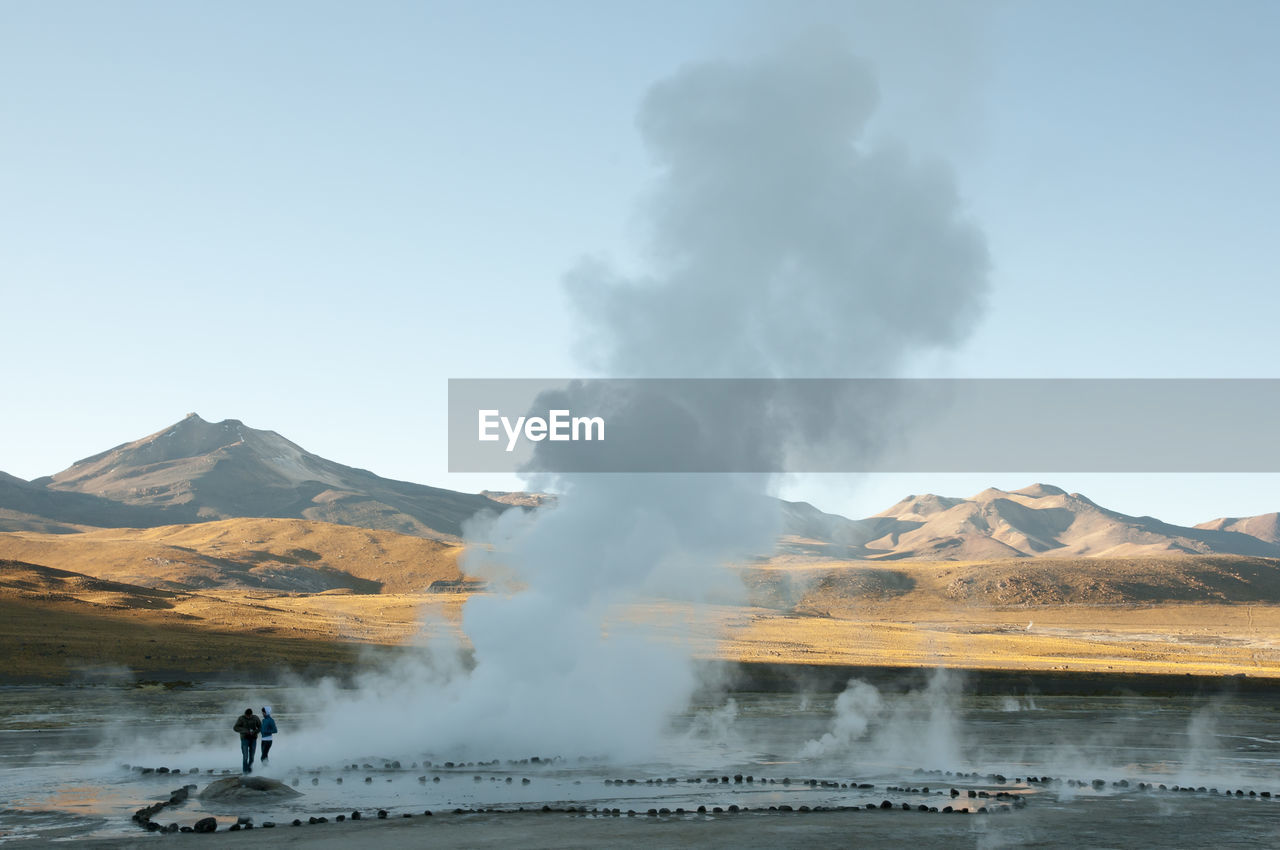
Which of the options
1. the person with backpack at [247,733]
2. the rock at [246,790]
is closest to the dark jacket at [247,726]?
the person with backpack at [247,733]

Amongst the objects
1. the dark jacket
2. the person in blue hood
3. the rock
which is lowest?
the rock

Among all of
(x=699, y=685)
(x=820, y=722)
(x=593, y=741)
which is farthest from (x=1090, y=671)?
(x=593, y=741)

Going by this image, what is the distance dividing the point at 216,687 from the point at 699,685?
30.7m

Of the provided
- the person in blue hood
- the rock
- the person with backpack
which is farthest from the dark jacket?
the rock

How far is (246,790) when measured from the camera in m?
28.9

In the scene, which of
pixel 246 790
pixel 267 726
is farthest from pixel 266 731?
pixel 246 790

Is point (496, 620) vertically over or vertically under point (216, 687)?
over

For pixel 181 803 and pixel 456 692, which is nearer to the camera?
pixel 181 803

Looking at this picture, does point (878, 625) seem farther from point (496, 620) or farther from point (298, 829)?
point (298, 829)

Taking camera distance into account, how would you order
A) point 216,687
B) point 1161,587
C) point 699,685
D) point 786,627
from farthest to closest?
point 1161,587
point 786,627
point 699,685
point 216,687

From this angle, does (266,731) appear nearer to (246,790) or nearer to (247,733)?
(247,733)

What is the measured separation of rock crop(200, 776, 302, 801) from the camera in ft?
93.9

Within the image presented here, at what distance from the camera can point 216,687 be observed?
63.4 m

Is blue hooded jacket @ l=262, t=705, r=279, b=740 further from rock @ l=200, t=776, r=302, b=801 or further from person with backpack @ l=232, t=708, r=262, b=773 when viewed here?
rock @ l=200, t=776, r=302, b=801
